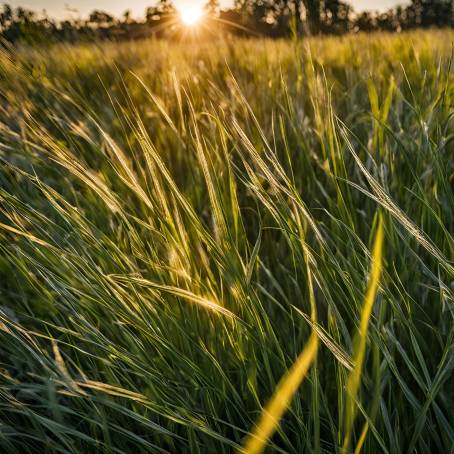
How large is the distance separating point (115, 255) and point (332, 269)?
0.88 ft

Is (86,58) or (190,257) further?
(86,58)

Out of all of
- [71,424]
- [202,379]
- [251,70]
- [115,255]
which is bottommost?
[71,424]

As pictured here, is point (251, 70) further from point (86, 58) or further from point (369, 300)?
point (369, 300)

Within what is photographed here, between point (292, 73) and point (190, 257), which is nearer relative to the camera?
point (190, 257)

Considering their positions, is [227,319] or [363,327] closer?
[363,327]

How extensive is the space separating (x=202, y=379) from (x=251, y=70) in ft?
4.55

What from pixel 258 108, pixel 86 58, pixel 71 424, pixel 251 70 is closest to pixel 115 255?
pixel 71 424

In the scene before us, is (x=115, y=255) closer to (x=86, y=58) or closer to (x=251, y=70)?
(x=251, y=70)

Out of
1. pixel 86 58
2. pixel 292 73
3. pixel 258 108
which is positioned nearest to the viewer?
pixel 258 108

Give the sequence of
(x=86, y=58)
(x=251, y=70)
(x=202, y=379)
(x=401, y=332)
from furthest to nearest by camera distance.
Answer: (x=86, y=58)
(x=251, y=70)
(x=401, y=332)
(x=202, y=379)

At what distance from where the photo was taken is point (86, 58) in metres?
2.10

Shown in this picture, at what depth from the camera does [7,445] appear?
57 centimetres

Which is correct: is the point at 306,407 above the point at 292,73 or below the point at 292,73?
below

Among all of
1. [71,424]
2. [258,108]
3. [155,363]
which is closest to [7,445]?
[71,424]
